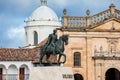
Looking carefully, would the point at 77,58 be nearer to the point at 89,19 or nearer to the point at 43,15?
the point at 89,19

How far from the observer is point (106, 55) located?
5741 cm

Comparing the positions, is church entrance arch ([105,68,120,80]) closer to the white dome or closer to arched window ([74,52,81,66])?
arched window ([74,52,81,66])

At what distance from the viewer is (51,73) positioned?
105 ft

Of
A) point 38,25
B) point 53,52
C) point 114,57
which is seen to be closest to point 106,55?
point 114,57

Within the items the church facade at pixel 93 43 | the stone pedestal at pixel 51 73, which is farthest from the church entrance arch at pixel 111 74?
the stone pedestal at pixel 51 73

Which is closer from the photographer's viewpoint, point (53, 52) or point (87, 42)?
point (53, 52)

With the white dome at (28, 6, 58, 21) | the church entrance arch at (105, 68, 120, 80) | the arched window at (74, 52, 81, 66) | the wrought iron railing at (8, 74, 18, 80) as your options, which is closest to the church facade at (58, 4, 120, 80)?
the arched window at (74, 52, 81, 66)

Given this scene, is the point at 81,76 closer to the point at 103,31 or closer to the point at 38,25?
the point at 103,31

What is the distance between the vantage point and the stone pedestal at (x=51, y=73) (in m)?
32.0

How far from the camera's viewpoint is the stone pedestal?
32.0 meters

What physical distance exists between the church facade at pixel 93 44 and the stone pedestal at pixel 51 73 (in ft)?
80.7

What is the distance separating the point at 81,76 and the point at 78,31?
5.22 metres

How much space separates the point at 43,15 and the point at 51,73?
144ft

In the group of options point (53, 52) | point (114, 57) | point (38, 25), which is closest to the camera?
point (53, 52)
